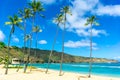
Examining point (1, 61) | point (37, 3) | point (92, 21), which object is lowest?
point (1, 61)

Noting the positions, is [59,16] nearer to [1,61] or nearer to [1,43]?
[1,43]

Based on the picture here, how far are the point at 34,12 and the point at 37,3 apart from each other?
2645mm

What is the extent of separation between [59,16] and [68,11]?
14.4 feet

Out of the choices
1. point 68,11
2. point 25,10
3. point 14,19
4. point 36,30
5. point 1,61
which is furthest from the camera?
point 1,61

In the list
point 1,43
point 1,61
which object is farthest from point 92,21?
point 1,61

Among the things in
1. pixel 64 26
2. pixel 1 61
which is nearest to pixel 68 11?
pixel 64 26

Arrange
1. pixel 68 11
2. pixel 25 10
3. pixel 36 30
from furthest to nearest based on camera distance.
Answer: pixel 36 30
pixel 25 10
pixel 68 11

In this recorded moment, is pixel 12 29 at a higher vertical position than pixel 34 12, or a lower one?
lower

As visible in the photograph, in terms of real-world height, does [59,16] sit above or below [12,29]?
above

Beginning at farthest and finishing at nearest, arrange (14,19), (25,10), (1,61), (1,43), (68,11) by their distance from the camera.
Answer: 1. (1,61)
2. (1,43)
3. (25,10)
4. (68,11)
5. (14,19)

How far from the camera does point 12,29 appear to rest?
57062 millimetres

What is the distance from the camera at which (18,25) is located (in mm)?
58438

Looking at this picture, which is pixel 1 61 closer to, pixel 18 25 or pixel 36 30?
pixel 36 30

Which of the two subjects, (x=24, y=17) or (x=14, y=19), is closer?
(x=14, y=19)
